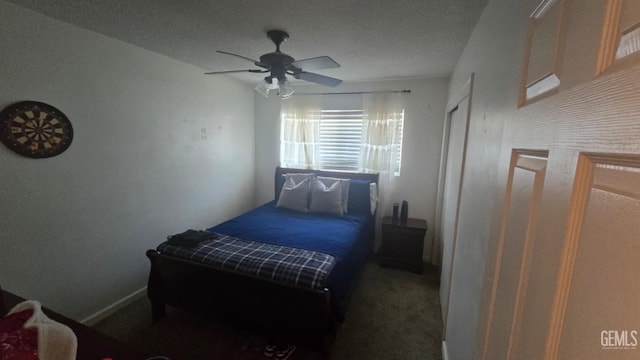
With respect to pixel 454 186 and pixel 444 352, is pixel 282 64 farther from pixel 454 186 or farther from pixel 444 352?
pixel 444 352

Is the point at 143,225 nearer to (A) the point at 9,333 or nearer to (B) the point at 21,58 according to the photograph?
(B) the point at 21,58

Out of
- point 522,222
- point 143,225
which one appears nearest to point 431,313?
point 522,222

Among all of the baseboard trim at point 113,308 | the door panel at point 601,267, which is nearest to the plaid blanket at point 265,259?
the baseboard trim at point 113,308

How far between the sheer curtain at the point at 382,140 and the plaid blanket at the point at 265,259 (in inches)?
64.8

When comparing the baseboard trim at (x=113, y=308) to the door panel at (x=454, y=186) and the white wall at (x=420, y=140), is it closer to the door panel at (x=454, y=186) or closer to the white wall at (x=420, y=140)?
the door panel at (x=454, y=186)

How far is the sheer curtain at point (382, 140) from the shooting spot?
10.4 feet

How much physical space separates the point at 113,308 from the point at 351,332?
2067 millimetres

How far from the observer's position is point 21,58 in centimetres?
156

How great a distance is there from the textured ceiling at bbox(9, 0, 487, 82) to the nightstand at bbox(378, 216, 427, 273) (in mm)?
1765

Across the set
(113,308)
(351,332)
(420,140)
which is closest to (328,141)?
(420,140)

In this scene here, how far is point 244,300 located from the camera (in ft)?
5.75

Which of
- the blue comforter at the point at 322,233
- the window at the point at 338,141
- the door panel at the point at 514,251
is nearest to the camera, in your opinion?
the door panel at the point at 514,251

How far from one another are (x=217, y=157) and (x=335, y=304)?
94.6 inches

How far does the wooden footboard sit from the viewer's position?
5.27ft
